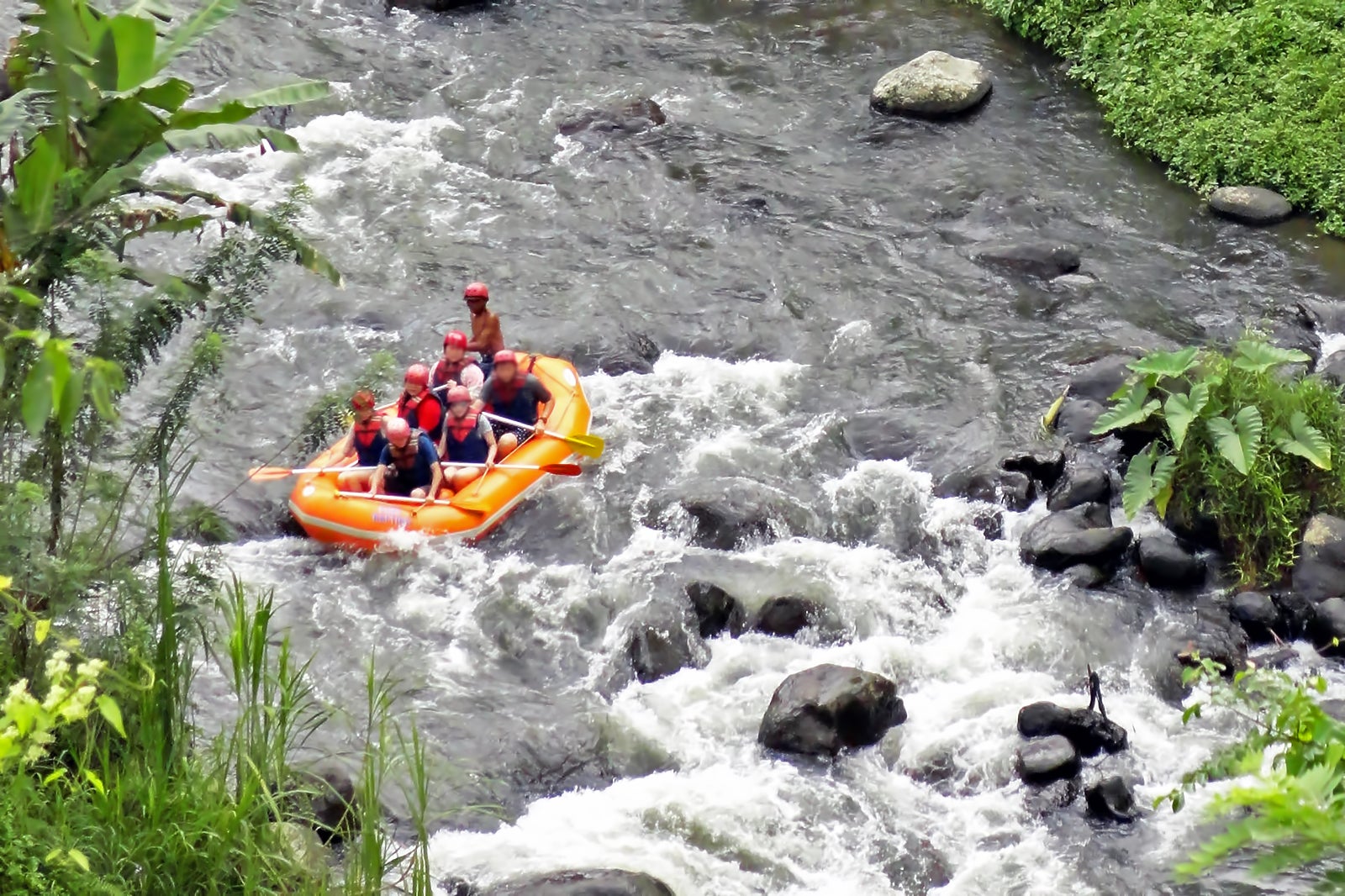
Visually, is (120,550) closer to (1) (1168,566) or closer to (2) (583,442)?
(2) (583,442)

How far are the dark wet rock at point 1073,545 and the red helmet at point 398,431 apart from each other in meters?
3.94

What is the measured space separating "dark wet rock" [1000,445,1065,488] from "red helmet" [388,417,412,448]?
391 centimetres

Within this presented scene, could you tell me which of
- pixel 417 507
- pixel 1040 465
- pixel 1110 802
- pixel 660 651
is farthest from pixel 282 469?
pixel 1110 802

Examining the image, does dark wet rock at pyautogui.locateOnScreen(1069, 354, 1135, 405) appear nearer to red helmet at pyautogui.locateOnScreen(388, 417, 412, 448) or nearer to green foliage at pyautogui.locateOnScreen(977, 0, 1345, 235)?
green foliage at pyautogui.locateOnScreen(977, 0, 1345, 235)

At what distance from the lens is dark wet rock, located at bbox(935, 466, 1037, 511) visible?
29.1 ft

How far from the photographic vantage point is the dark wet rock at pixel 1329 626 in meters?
7.52

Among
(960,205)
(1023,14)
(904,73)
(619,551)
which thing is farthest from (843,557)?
(1023,14)

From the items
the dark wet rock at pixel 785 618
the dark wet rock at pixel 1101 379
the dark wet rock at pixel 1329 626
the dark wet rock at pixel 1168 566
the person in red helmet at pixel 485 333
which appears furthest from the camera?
the person in red helmet at pixel 485 333

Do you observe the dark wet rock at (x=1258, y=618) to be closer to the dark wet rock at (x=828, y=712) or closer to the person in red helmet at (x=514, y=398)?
the dark wet rock at (x=828, y=712)

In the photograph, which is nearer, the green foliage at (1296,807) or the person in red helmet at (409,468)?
the green foliage at (1296,807)

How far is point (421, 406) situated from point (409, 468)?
0.62 meters

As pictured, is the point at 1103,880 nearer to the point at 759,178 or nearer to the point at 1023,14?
the point at 759,178

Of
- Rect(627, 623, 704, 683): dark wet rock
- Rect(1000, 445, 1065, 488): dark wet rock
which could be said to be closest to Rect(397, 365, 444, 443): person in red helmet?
Rect(627, 623, 704, 683): dark wet rock

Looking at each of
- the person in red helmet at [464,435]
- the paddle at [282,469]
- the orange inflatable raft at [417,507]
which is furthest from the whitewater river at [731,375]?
the person in red helmet at [464,435]
